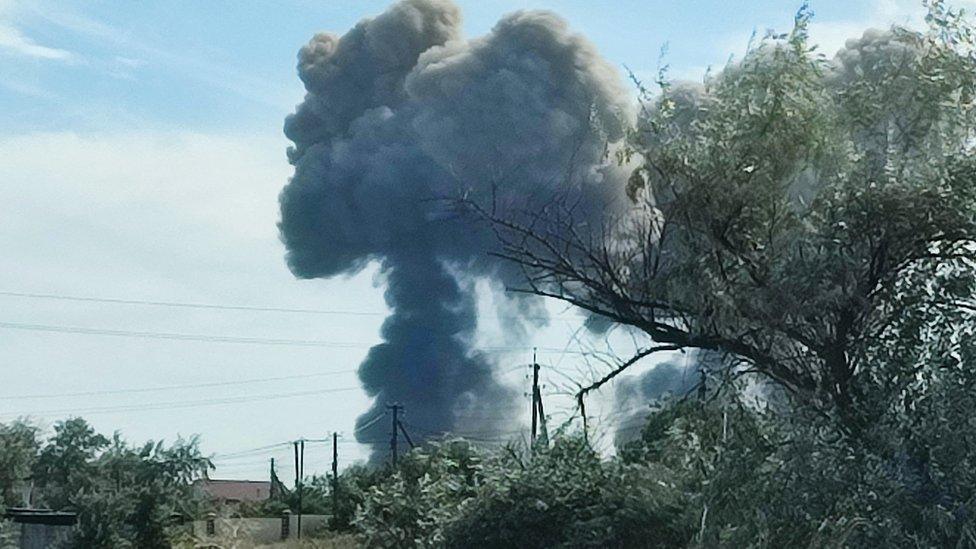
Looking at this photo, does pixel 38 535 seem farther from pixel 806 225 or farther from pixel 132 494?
pixel 806 225

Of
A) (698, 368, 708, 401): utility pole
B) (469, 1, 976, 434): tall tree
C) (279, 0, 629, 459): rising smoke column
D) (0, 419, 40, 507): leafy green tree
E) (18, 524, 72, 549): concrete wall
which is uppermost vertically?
Answer: (279, 0, 629, 459): rising smoke column

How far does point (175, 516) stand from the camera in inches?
1745

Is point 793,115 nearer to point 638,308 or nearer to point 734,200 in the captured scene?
point 734,200

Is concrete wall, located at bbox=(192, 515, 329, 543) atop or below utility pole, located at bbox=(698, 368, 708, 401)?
atop

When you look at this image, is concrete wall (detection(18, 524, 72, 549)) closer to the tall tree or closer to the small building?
the small building

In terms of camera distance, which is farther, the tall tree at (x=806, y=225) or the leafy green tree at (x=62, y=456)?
the leafy green tree at (x=62, y=456)

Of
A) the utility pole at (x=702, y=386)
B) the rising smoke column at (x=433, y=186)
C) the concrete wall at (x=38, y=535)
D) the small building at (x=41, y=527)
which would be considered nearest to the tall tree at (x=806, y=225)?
the utility pole at (x=702, y=386)

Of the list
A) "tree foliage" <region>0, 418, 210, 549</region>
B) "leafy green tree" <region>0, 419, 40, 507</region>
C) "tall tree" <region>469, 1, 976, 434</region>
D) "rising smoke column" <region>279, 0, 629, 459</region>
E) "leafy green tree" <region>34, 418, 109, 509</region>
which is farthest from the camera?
"rising smoke column" <region>279, 0, 629, 459</region>

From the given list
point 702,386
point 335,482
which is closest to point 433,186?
point 335,482

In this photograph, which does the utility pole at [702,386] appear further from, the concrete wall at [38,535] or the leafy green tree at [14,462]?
the leafy green tree at [14,462]

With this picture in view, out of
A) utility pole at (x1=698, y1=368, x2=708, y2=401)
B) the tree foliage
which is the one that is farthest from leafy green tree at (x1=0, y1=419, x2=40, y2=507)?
utility pole at (x1=698, y1=368, x2=708, y2=401)

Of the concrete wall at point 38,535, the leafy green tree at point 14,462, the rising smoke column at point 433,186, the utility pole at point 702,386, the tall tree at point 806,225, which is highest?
the rising smoke column at point 433,186

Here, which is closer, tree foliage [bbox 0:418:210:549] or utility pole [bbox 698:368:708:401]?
utility pole [bbox 698:368:708:401]

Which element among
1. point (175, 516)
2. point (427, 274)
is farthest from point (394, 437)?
point (175, 516)
